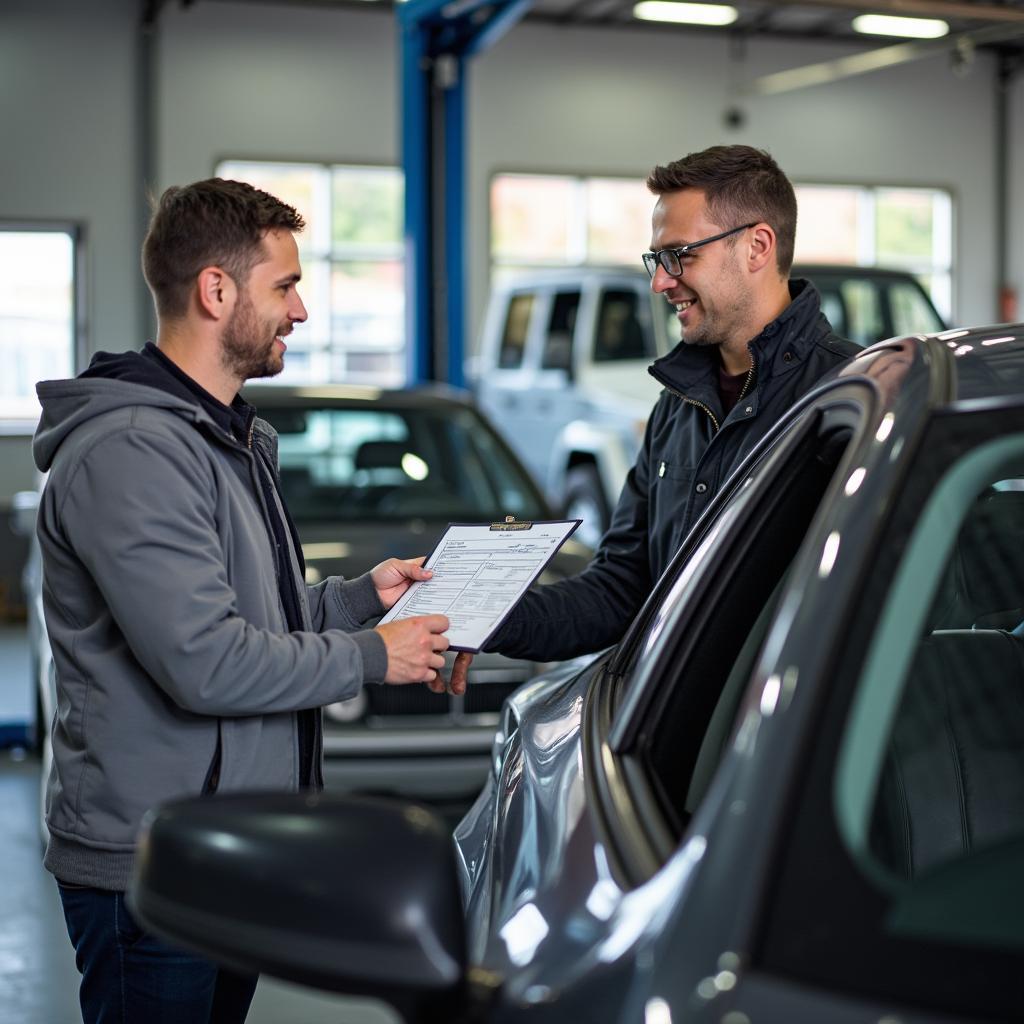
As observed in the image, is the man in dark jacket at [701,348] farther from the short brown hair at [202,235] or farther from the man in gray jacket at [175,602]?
the short brown hair at [202,235]

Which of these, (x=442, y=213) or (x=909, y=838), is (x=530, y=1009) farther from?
(x=442, y=213)

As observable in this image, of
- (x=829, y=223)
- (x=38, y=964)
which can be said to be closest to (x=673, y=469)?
(x=38, y=964)

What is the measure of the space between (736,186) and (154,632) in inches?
53.9

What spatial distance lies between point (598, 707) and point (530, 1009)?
0.85 metres

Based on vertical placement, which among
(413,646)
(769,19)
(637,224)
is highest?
(769,19)

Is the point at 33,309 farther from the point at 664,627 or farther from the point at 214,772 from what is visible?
the point at 664,627

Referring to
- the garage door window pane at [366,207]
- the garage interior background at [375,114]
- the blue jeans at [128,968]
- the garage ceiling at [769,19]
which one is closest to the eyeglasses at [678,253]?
the blue jeans at [128,968]

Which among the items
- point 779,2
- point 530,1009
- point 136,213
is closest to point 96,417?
point 530,1009

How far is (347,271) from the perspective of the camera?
15.7 m

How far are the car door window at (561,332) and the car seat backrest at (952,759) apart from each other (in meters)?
8.10

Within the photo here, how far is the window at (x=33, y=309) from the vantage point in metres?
14.2

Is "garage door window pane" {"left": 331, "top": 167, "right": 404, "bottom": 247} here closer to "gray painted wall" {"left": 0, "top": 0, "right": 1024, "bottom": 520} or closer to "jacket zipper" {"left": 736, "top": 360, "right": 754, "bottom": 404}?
"gray painted wall" {"left": 0, "top": 0, "right": 1024, "bottom": 520}

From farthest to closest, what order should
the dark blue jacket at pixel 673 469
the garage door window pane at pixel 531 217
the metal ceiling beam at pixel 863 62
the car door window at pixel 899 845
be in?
the garage door window pane at pixel 531 217 < the metal ceiling beam at pixel 863 62 < the dark blue jacket at pixel 673 469 < the car door window at pixel 899 845

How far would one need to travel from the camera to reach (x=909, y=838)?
1.77 m
